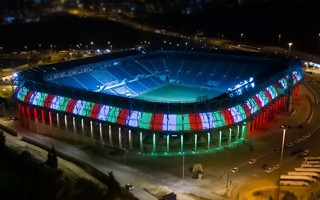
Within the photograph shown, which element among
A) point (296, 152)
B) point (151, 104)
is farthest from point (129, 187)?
point (296, 152)

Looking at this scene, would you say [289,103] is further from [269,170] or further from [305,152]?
[269,170]

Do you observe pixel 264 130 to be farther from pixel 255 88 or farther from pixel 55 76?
pixel 55 76

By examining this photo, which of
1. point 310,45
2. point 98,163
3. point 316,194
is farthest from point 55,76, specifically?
point 310,45

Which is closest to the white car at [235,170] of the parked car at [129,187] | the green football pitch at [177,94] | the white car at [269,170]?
the white car at [269,170]

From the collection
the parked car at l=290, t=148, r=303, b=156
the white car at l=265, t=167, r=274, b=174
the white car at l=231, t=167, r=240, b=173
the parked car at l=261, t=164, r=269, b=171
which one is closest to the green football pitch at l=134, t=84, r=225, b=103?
the parked car at l=290, t=148, r=303, b=156

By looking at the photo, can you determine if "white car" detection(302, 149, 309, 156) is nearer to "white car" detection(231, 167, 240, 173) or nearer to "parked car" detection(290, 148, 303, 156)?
"parked car" detection(290, 148, 303, 156)

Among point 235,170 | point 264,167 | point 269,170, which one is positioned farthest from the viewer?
point 264,167

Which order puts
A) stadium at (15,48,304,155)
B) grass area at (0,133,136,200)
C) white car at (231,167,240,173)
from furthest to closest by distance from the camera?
stadium at (15,48,304,155)
white car at (231,167,240,173)
grass area at (0,133,136,200)

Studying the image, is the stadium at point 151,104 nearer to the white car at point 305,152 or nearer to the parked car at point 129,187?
the white car at point 305,152
